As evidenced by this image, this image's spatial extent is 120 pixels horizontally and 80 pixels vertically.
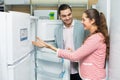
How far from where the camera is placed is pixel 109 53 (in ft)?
5.20

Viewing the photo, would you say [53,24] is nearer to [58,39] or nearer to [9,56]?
[58,39]

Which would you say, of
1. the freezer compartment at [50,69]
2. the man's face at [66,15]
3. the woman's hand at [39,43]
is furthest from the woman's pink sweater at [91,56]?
the man's face at [66,15]

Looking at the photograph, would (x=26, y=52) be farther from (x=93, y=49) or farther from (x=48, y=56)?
(x=93, y=49)

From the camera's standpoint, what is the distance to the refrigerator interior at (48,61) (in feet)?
6.44

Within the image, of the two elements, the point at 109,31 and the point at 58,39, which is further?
the point at 58,39

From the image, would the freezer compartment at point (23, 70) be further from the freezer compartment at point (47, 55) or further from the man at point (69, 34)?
the man at point (69, 34)

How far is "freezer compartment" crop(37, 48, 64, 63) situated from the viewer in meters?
1.96

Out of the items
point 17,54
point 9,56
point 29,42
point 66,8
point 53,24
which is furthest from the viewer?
point 53,24

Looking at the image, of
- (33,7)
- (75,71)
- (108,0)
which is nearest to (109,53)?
(108,0)

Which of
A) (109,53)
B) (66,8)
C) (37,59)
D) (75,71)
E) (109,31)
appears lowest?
(75,71)

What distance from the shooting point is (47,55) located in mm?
2018

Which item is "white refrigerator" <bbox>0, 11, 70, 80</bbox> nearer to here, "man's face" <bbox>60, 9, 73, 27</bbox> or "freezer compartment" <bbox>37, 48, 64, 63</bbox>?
"freezer compartment" <bbox>37, 48, 64, 63</bbox>

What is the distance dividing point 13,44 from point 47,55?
2.12ft

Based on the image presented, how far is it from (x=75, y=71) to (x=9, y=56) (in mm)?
920
